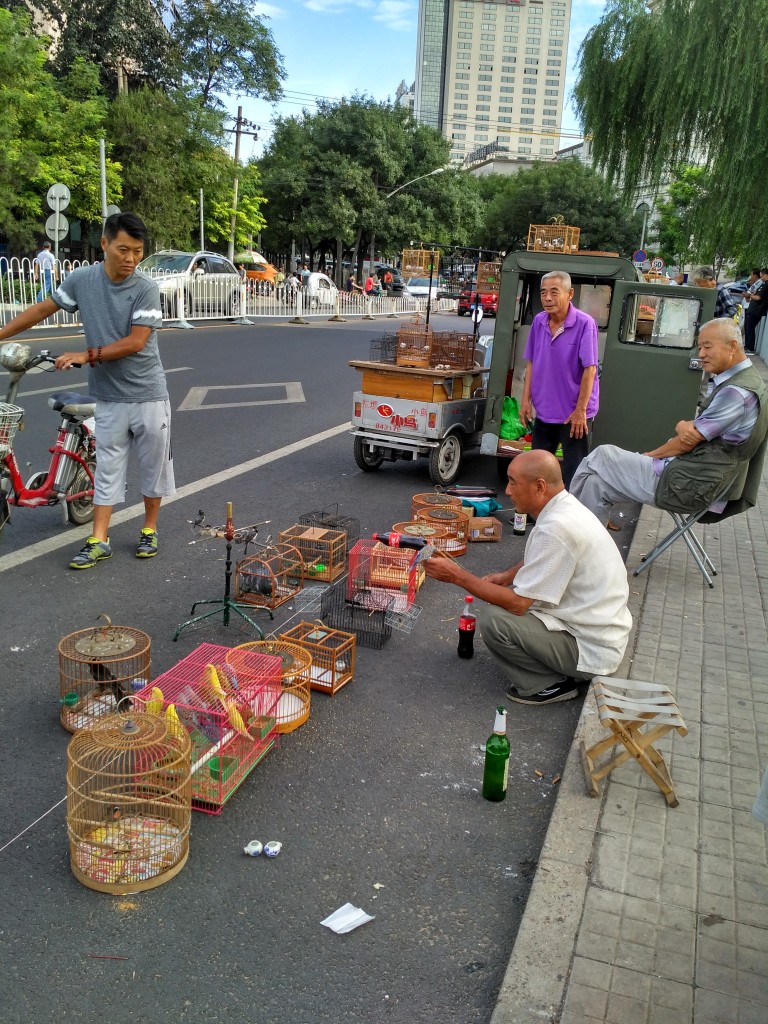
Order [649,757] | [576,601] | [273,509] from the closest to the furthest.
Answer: [649,757]
[576,601]
[273,509]

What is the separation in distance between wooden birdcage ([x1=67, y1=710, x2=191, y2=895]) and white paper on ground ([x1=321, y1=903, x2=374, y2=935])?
0.62 metres

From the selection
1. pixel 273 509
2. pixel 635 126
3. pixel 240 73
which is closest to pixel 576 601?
pixel 273 509

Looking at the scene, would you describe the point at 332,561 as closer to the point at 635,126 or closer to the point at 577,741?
the point at 577,741

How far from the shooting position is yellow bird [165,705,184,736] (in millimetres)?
3375

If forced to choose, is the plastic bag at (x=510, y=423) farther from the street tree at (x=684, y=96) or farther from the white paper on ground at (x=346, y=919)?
the street tree at (x=684, y=96)

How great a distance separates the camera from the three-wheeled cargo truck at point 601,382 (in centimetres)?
819

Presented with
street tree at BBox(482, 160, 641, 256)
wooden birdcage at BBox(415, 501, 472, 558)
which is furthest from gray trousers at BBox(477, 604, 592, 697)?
street tree at BBox(482, 160, 641, 256)

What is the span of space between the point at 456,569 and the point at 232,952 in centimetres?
207

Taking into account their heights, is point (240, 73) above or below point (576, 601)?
above

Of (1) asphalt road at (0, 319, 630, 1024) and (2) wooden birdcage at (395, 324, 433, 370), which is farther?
(2) wooden birdcage at (395, 324, 433, 370)

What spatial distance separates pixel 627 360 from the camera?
8.31 metres

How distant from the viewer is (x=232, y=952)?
282 cm

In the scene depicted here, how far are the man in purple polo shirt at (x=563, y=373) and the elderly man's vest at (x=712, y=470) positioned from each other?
47.0 inches

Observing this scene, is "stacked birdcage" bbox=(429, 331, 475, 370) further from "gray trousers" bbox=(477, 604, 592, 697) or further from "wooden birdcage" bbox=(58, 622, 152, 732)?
"wooden birdcage" bbox=(58, 622, 152, 732)
